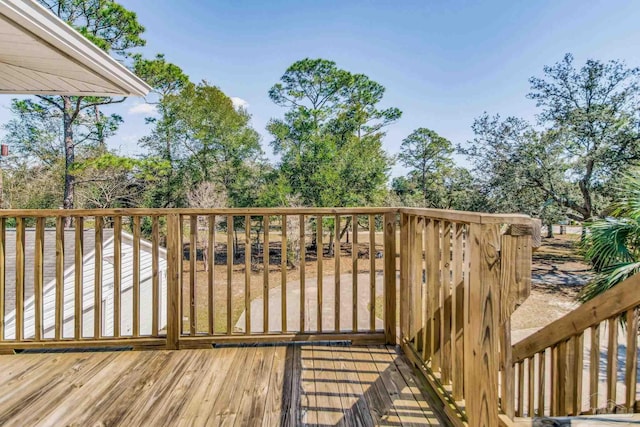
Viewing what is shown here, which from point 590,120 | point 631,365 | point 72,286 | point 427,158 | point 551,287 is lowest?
point 551,287

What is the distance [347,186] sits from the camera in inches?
549

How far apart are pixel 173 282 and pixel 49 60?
1.56 meters

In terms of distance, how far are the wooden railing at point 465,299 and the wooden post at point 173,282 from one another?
149 cm

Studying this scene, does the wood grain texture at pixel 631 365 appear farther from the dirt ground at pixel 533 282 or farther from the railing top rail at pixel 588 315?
the dirt ground at pixel 533 282

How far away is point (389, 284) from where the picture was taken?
2258 millimetres

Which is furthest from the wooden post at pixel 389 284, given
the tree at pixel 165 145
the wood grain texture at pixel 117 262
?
the tree at pixel 165 145

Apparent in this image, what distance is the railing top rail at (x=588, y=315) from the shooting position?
105cm

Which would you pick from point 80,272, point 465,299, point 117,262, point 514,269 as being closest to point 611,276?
point 465,299

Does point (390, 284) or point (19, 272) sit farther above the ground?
point (19, 272)

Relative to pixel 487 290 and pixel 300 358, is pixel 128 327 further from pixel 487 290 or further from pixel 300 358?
pixel 487 290

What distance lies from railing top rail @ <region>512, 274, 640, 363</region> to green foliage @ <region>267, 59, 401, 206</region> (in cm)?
1173

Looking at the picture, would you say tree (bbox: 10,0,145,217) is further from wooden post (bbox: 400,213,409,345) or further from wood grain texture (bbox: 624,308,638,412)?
wood grain texture (bbox: 624,308,638,412)

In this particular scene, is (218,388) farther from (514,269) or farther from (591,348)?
(591,348)

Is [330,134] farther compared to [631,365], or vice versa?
[330,134]
